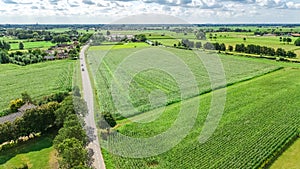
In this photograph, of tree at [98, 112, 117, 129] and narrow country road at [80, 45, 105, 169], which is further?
tree at [98, 112, 117, 129]

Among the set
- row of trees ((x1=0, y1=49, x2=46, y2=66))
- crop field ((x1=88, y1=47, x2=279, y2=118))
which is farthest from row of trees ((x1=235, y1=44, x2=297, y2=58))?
row of trees ((x1=0, y1=49, x2=46, y2=66))

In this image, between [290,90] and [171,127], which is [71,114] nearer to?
[171,127]

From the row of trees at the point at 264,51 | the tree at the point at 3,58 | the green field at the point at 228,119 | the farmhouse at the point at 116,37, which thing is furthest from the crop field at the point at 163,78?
the farmhouse at the point at 116,37

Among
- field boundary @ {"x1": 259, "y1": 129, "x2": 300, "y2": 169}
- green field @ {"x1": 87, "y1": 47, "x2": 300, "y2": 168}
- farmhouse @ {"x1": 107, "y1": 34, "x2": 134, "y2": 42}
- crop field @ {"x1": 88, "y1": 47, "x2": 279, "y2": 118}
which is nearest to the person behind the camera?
field boundary @ {"x1": 259, "y1": 129, "x2": 300, "y2": 169}

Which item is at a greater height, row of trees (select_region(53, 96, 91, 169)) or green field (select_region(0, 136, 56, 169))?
row of trees (select_region(53, 96, 91, 169))

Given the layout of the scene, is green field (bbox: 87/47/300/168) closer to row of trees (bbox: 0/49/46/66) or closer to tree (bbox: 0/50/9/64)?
row of trees (bbox: 0/49/46/66)

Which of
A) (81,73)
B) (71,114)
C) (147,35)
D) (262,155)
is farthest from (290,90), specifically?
(147,35)

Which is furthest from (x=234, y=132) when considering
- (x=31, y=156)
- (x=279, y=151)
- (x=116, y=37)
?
(x=116, y=37)
